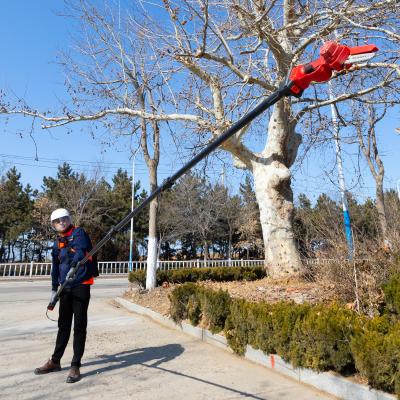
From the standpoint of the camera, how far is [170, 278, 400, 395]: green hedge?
3.43 meters

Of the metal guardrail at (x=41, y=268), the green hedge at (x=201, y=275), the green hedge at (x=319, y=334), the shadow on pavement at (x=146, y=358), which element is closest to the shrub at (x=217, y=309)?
the green hedge at (x=319, y=334)

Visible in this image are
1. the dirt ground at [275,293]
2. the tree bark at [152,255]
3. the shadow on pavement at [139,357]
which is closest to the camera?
the shadow on pavement at [139,357]

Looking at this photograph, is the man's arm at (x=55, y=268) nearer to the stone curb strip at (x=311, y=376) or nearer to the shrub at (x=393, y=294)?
the stone curb strip at (x=311, y=376)

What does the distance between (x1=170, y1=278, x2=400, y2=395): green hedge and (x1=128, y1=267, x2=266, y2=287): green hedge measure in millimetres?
6268

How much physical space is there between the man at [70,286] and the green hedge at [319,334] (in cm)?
198

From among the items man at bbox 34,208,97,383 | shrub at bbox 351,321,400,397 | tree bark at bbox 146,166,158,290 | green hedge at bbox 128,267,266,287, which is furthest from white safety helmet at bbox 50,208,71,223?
green hedge at bbox 128,267,266,287

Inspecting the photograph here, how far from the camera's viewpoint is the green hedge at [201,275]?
40.6 ft

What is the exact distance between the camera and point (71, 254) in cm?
476

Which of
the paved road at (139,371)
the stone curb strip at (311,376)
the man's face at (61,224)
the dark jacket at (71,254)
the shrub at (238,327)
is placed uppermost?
the man's face at (61,224)

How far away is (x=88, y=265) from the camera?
475 centimetres

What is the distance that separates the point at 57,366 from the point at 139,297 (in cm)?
579

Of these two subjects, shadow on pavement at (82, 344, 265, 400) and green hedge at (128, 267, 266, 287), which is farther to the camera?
green hedge at (128, 267, 266, 287)

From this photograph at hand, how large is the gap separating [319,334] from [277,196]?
18.0 feet

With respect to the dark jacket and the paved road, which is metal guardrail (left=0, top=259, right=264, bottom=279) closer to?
the paved road
